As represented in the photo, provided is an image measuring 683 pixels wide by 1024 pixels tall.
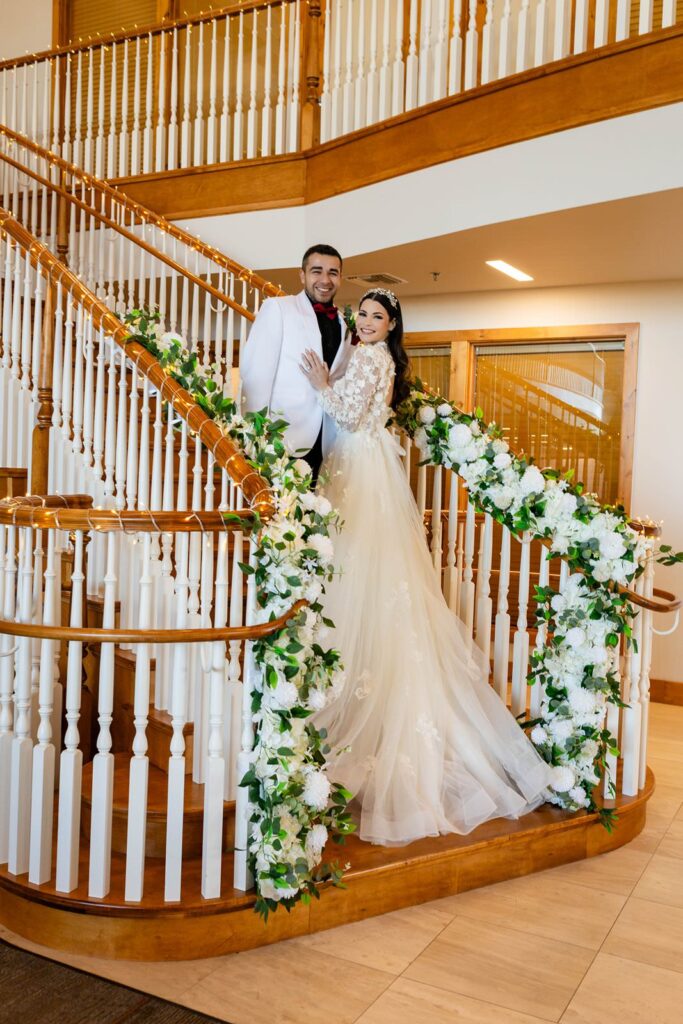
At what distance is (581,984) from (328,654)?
116 centimetres

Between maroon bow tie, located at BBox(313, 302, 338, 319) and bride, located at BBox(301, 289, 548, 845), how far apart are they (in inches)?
9.8

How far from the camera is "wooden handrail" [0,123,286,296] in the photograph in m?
5.63

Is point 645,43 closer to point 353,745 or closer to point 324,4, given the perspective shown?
point 324,4

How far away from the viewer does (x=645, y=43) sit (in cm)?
411

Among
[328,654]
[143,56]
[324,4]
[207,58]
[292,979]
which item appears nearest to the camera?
[292,979]

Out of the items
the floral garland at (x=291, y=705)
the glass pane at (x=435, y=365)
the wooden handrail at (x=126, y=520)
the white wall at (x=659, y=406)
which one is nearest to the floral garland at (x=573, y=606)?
the floral garland at (x=291, y=705)

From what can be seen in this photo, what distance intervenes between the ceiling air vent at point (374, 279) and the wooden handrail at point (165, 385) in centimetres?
236

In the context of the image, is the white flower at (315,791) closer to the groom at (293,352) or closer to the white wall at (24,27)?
the groom at (293,352)

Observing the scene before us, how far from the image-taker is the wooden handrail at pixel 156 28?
255 inches

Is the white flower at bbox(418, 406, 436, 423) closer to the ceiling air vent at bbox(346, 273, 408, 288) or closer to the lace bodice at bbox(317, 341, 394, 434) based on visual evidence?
the lace bodice at bbox(317, 341, 394, 434)

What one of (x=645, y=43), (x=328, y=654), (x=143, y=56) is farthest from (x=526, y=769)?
(x=143, y=56)

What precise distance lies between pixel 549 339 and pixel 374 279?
4.25 feet

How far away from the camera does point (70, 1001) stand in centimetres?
245

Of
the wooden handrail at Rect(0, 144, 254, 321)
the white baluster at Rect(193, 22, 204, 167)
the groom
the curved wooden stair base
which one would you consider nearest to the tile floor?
the curved wooden stair base
